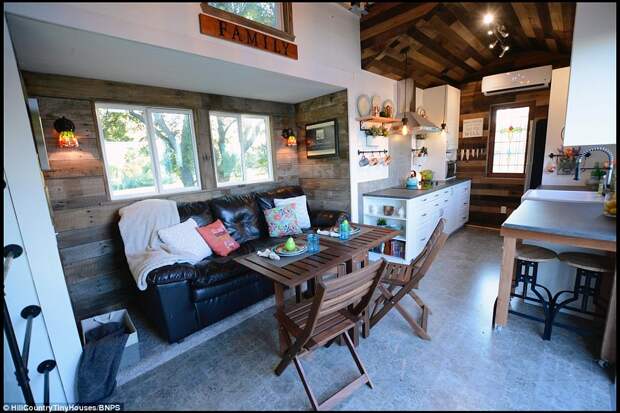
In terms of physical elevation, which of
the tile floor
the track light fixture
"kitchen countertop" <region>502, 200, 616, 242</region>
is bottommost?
the tile floor

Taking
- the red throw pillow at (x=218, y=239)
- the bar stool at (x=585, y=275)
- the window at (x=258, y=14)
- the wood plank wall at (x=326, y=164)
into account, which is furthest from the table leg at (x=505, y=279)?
the red throw pillow at (x=218, y=239)

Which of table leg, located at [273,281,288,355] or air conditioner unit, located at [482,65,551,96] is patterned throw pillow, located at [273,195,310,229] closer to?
table leg, located at [273,281,288,355]

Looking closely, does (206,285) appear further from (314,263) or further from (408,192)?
(408,192)

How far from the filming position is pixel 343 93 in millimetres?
3111

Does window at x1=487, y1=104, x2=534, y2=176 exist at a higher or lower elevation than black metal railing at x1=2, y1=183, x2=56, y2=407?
higher

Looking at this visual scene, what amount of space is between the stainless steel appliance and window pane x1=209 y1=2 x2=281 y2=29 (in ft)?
12.1

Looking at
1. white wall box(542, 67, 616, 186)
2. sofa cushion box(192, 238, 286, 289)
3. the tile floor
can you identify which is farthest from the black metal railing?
white wall box(542, 67, 616, 186)

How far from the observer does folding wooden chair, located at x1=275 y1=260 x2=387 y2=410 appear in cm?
130

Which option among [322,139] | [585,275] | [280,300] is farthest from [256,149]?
[585,275]

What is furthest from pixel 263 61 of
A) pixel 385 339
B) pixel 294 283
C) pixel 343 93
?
pixel 385 339

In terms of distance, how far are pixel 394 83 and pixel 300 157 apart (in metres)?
1.74

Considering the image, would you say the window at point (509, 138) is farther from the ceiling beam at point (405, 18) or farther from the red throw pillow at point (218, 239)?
the red throw pillow at point (218, 239)

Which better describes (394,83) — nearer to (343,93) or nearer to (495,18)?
(343,93)

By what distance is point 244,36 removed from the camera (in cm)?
200
